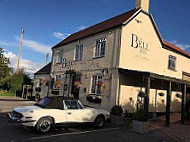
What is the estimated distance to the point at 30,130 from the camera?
784cm

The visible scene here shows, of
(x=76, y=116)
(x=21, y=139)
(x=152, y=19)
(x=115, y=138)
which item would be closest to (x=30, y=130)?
(x=21, y=139)

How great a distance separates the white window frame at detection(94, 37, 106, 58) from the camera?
46.7 ft

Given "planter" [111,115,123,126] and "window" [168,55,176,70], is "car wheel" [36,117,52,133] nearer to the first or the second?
"planter" [111,115,123,126]

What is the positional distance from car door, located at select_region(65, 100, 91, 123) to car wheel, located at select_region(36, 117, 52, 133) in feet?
2.89

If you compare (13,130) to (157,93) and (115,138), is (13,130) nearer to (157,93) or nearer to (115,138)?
(115,138)

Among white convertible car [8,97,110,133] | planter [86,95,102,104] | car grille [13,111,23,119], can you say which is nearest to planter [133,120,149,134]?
white convertible car [8,97,110,133]

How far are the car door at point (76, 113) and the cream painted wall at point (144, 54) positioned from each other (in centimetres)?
496

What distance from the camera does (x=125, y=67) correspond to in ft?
42.5

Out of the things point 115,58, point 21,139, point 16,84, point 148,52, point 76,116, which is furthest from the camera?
point 16,84

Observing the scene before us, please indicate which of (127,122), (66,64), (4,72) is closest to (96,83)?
(127,122)

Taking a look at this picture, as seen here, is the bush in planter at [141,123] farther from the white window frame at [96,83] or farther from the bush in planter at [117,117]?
the white window frame at [96,83]

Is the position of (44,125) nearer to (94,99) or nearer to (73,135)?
(73,135)

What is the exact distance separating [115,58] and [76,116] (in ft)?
18.9

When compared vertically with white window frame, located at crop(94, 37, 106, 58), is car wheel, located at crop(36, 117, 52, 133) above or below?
below
